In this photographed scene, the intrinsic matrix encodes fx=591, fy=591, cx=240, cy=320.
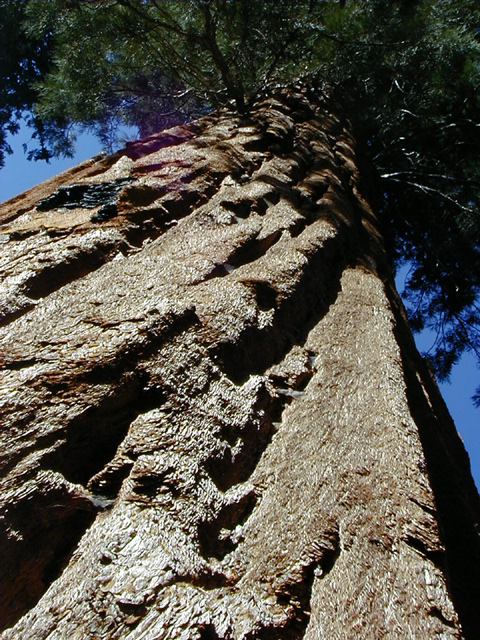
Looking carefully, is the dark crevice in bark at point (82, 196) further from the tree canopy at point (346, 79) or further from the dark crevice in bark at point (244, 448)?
the tree canopy at point (346, 79)

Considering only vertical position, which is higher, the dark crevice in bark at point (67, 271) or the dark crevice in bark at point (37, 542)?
the dark crevice in bark at point (67, 271)

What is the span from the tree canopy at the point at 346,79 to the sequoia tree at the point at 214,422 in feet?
5.95

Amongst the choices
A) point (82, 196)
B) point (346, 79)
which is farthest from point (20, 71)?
point (82, 196)

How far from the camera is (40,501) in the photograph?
3.18ft

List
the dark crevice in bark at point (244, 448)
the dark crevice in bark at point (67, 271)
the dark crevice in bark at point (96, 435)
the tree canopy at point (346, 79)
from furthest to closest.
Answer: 1. the tree canopy at point (346, 79)
2. the dark crevice in bark at point (67, 271)
3. the dark crevice in bark at point (244, 448)
4. the dark crevice in bark at point (96, 435)

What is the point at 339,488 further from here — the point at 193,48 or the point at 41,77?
the point at 41,77

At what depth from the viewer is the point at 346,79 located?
5.31m

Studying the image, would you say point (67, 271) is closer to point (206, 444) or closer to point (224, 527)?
point (206, 444)

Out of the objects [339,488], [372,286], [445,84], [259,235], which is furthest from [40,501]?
[445,84]

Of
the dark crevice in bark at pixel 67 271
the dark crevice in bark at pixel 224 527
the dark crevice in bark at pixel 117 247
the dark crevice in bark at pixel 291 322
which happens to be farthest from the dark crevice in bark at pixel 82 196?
the dark crevice in bark at pixel 224 527

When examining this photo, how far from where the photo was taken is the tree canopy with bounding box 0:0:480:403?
420 cm

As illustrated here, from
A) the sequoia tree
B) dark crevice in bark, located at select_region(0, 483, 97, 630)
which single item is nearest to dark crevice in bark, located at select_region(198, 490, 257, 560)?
the sequoia tree

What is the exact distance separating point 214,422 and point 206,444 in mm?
69

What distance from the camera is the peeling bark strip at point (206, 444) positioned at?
94 centimetres
